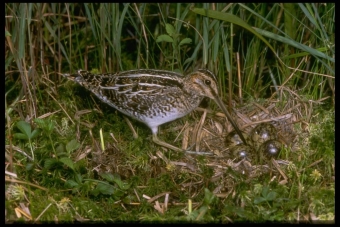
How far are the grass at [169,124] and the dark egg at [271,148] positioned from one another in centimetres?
6

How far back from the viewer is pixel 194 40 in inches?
219

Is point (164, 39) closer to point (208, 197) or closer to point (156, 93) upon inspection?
point (156, 93)

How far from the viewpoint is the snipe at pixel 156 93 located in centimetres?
516

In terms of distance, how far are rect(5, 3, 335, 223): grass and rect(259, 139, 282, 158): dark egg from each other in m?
0.06

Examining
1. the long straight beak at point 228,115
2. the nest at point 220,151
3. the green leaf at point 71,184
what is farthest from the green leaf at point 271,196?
the green leaf at point 71,184

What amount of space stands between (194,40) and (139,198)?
1336mm

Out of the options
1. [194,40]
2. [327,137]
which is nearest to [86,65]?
[194,40]

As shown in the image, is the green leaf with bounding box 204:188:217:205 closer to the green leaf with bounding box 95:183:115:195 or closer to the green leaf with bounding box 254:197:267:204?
the green leaf with bounding box 254:197:267:204

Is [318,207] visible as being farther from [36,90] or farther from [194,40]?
[36,90]

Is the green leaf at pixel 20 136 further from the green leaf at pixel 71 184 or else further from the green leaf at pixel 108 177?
the green leaf at pixel 108 177

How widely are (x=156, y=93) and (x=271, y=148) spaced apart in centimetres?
83

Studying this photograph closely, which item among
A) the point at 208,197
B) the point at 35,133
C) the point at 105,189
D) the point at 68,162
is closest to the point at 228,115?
the point at 208,197

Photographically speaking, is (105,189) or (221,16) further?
(221,16)

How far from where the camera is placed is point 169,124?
550 centimetres
